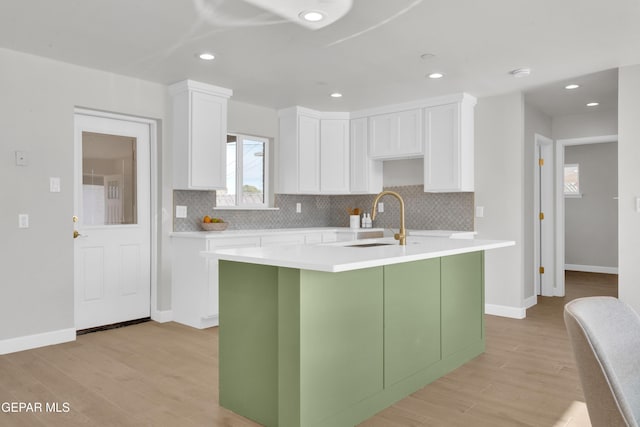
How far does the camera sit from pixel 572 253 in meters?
8.24

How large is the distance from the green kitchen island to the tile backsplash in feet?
7.82

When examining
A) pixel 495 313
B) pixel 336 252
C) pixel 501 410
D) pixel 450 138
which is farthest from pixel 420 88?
pixel 501 410

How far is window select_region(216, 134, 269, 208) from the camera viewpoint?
5426 mm

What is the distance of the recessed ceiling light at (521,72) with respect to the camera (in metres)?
4.09

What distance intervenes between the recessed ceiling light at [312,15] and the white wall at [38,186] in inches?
86.6

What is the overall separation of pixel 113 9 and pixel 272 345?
2.26 m

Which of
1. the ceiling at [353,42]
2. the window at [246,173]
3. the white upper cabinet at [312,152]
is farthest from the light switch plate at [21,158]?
the white upper cabinet at [312,152]

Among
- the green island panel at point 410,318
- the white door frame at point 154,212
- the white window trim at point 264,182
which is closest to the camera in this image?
the green island panel at point 410,318

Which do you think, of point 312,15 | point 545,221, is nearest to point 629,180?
point 545,221

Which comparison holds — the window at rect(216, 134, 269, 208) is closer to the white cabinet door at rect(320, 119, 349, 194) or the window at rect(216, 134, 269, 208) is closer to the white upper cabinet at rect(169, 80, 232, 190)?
the white upper cabinet at rect(169, 80, 232, 190)

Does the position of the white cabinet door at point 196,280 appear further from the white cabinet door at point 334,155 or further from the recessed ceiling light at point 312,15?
the recessed ceiling light at point 312,15

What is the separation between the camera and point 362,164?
585cm

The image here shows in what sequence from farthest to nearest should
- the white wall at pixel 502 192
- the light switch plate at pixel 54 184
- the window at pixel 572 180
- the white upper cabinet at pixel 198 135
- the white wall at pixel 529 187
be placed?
1. the window at pixel 572 180
2. the white wall at pixel 529 187
3. the white wall at pixel 502 192
4. the white upper cabinet at pixel 198 135
5. the light switch plate at pixel 54 184

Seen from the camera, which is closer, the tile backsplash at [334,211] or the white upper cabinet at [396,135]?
the tile backsplash at [334,211]
